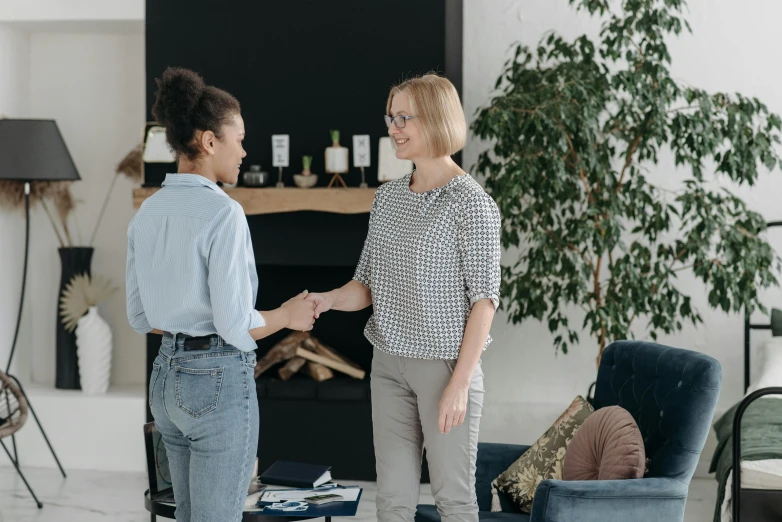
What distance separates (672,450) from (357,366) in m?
2.55

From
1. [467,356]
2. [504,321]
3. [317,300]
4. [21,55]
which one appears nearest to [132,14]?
[21,55]

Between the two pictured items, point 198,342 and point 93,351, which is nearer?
point 198,342

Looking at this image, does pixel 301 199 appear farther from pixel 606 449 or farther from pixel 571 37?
pixel 606 449

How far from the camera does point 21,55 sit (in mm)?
5234

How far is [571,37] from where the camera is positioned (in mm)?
4812

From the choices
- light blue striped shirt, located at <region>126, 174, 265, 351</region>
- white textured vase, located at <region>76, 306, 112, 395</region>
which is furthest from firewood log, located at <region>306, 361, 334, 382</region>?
light blue striped shirt, located at <region>126, 174, 265, 351</region>

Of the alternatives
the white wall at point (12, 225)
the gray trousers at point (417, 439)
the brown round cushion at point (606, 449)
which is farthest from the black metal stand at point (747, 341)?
the white wall at point (12, 225)

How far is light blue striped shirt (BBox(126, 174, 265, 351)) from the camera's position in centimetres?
191

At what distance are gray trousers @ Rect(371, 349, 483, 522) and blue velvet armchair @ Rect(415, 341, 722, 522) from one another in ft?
0.72

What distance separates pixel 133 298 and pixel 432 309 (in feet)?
2.46

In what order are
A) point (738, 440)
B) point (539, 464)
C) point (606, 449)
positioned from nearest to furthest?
1. point (606, 449)
2. point (738, 440)
3. point (539, 464)

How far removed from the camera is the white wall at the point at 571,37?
473cm


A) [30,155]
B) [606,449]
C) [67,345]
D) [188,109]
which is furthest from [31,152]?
[606,449]

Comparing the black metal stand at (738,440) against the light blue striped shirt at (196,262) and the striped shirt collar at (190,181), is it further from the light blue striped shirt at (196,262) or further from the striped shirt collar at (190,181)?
the striped shirt collar at (190,181)
